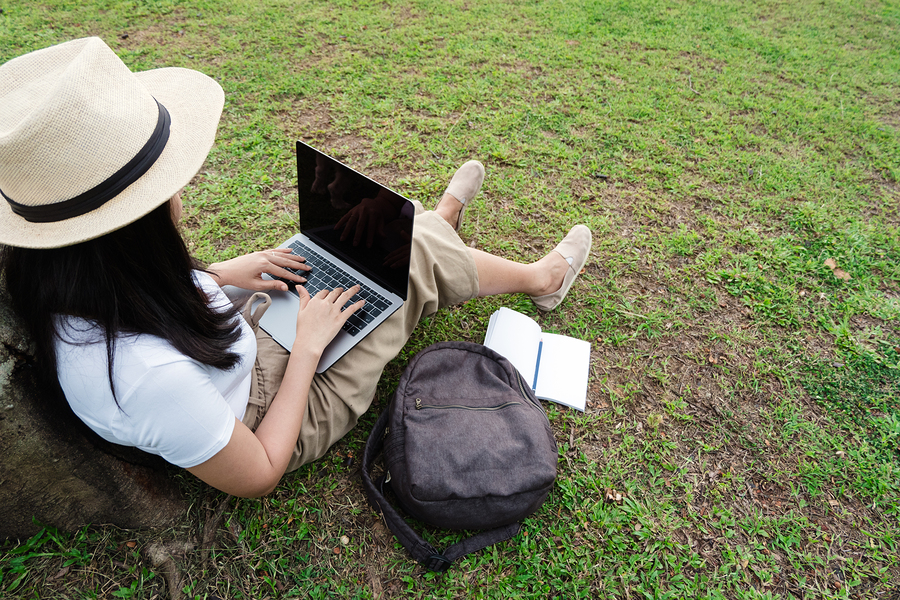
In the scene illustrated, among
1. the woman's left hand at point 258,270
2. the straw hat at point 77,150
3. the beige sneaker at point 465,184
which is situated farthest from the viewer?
the beige sneaker at point 465,184

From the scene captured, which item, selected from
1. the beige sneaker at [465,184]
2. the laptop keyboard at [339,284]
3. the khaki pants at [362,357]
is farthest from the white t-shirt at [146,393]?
the beige sneaker at [465,184]

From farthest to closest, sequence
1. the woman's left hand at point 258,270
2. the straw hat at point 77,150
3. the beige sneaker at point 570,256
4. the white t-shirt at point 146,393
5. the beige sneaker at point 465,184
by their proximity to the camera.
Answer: the beige sneaker at point 465,184 → the beige sneaker at point 570,256 → the woman's left hand at point 258,270 → the white t-shirt at point 146,393 → the straw hat at point 77,150

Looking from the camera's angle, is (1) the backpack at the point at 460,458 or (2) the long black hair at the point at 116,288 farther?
(1) the backpack at the point at 460,458

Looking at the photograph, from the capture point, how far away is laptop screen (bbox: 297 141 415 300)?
188 centimetres

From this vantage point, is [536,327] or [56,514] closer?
[56,514]

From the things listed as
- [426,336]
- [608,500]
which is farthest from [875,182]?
[426,336]

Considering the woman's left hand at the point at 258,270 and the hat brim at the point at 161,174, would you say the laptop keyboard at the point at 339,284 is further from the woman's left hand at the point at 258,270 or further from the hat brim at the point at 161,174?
the hat brim at the point at 161,174

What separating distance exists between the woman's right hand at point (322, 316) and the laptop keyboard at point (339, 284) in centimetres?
5

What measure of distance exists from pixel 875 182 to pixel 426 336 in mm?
3929

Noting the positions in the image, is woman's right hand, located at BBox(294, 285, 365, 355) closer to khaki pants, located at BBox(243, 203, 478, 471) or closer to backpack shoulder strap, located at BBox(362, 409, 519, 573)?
khaki pants, located at BBox(243, 203, 478, 471)

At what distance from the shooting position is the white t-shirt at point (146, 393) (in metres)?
1.17

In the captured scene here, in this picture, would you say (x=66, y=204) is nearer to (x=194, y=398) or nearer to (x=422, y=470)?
(x=194, y=398)

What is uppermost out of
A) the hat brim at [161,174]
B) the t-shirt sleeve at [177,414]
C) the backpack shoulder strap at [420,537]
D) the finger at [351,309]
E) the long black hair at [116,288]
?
the hat brim at [161,174]

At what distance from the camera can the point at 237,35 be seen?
484cm
